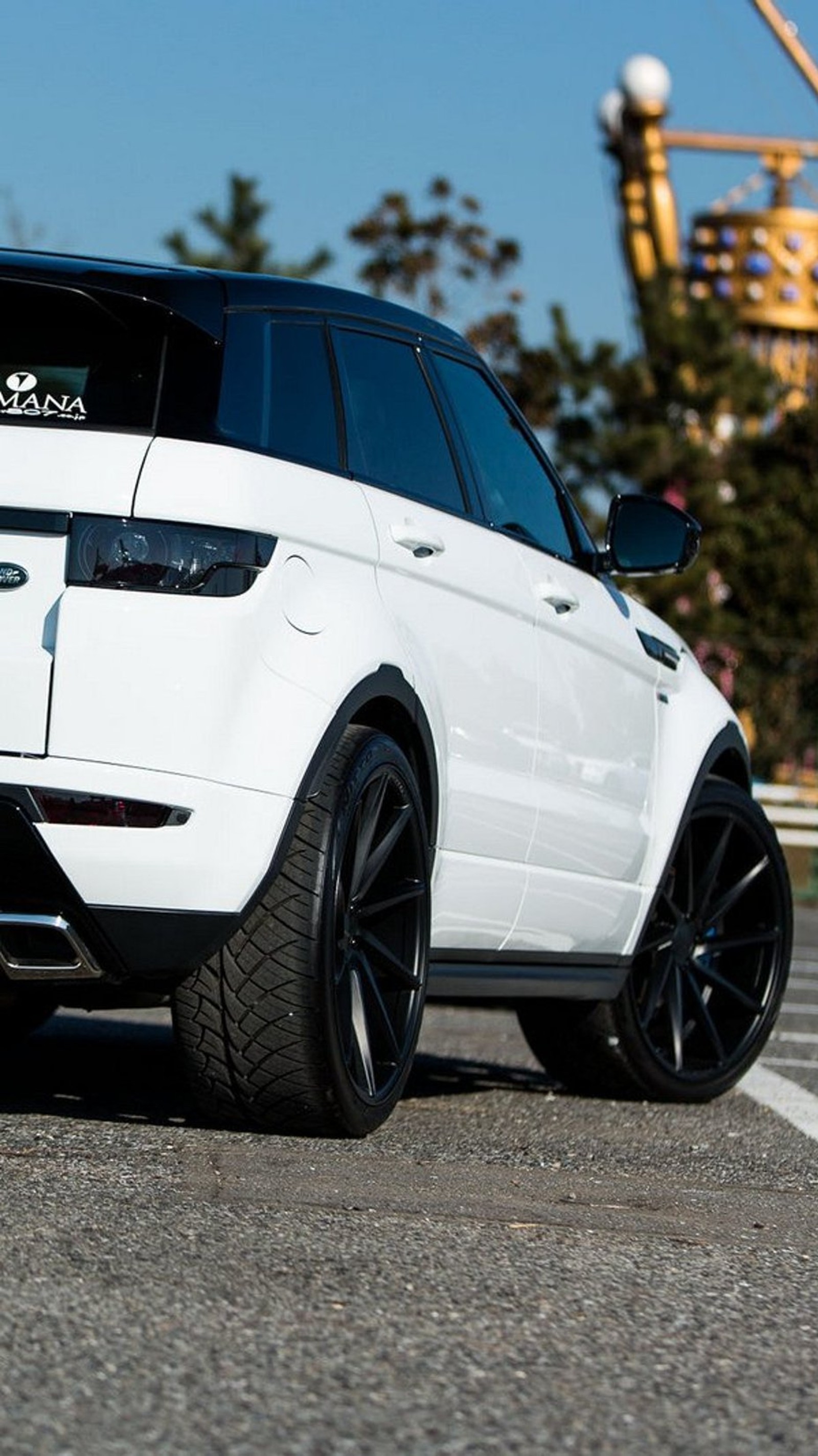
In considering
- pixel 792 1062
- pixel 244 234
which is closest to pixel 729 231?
pixel 244 234

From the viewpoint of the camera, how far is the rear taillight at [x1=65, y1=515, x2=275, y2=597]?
14.0 feet

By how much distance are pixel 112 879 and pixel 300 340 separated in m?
1.29

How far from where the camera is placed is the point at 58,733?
426cm

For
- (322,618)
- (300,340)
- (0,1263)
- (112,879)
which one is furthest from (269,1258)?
(300,340)

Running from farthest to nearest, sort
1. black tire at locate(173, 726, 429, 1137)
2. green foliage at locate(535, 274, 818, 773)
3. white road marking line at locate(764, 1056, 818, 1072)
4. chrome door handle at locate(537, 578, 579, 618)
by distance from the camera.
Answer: green foliage at locate(535, 274, 818, 773) < white road marking line at locate(764, 1056, 818, 1072) < chrome door handle at locate(537, 578, 579, 618) < black tire at locate(173, 726, 429, 1137)

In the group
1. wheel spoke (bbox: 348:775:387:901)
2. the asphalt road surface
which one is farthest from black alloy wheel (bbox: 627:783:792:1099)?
wheel spoke (bbox: 348:775:387:901)

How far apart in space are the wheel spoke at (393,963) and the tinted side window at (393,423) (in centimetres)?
91

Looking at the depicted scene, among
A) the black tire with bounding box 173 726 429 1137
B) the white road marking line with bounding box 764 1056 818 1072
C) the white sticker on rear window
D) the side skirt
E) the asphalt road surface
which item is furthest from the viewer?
the white road marking line with bounding box 764 1056 818 1072

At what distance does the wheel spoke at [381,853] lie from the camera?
4867 millimetres

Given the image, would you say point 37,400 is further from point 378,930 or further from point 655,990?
point 655,990

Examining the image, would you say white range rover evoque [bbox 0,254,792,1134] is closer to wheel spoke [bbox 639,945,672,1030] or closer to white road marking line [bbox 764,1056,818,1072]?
wheel spoke [bbox 639,945,672,1030]

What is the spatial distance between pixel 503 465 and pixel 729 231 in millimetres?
65342

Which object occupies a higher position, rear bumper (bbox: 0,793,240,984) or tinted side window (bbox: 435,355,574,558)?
tinted side window (bbox: 435,355,574,558)

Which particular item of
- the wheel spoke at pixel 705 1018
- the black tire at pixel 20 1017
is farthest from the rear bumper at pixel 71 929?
the wheel spoke at pixel 705 1018
